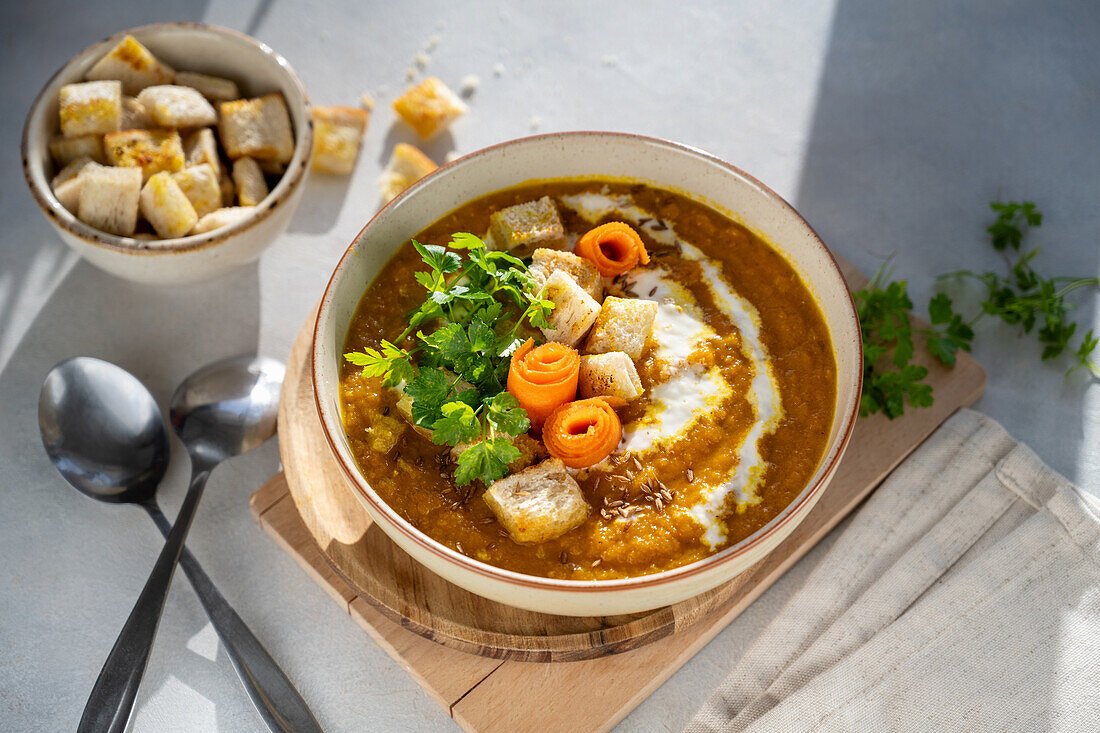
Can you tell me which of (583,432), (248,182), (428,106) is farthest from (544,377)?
(428,106)

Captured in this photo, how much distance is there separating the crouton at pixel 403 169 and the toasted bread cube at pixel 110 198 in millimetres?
957

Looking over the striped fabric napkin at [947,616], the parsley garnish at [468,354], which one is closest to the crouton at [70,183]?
the parsley garnish at [468,354]

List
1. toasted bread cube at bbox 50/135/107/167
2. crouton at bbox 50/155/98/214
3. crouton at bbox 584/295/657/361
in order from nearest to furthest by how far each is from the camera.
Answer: crouton at bbox 584/295/657/361 → crouton at bbox 50/155/98/214 → toasted bread cube at bbox 50/135/107/167

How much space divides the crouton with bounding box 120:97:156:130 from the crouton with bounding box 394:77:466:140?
99cm

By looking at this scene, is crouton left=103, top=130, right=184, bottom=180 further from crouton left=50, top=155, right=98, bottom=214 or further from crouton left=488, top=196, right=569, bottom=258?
crouton left=488, top=196, right=569, bottom=258

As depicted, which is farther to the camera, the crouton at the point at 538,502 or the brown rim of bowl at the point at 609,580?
the crouton at the point at 538,502

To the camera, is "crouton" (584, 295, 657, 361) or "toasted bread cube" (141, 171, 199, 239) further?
"toasted bread cube" (141, 171, 199, 239)

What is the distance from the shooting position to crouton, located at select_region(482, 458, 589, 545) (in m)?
2.43

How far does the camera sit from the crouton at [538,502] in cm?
243

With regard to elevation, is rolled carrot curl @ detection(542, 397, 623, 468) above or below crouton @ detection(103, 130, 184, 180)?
above

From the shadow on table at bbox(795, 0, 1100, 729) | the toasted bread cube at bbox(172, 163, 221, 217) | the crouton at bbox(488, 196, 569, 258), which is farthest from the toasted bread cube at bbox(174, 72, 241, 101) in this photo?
the shadow on table at bbox(795, 0, 1100, 729)

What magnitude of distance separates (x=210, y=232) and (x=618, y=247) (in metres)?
1.44

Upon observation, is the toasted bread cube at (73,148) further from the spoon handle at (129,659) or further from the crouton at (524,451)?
the crouton at (524,451)

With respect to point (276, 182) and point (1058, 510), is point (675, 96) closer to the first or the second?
point (276, 182)
